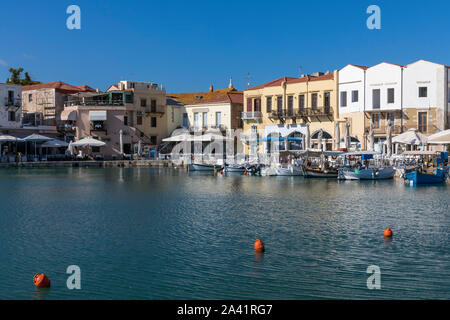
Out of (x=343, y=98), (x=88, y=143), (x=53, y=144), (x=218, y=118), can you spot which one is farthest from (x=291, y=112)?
(x=53, y=144)

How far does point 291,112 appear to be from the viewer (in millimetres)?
54406

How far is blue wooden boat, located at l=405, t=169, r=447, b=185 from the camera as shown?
109 ft

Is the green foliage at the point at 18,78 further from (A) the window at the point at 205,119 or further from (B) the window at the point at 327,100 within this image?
(B) the window at the point at 327,100

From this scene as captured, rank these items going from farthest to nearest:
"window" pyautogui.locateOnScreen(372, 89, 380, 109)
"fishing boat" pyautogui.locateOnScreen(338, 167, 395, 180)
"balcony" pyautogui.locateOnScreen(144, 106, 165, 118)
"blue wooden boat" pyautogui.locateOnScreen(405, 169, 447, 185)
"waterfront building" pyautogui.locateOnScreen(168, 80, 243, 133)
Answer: "balcony" pyautogui.locateOnScreen(144, 106, 165, 118) < "waterfront building" pyautogui.locateOnScreen(168, 80, 243, 133) < "window" pyautogui.locateOnScreen(372, 89, 380, 109) < "fishing boat" pyautogui.locateOnScreen(338, 167, 395, 180) < "blue wooden boat" pyautogui.locateOnScreen(405, 169, 447, 185)

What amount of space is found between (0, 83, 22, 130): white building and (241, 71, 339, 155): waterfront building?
25563 mm

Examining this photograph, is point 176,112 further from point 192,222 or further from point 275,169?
point 192,222

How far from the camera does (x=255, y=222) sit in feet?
62.9

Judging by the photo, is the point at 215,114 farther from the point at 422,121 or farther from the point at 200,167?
the point at 422,121

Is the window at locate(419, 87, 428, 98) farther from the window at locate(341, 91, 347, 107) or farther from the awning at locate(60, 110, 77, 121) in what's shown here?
the awning at locate(60, 110, 77, 121)

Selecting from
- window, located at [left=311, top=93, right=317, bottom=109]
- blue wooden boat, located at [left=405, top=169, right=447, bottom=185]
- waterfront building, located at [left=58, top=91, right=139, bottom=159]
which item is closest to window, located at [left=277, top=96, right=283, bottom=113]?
window, located at [left=311, top=93, right=317, bottom=109]

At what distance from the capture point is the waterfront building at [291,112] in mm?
51688

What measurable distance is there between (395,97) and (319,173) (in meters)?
12.8
